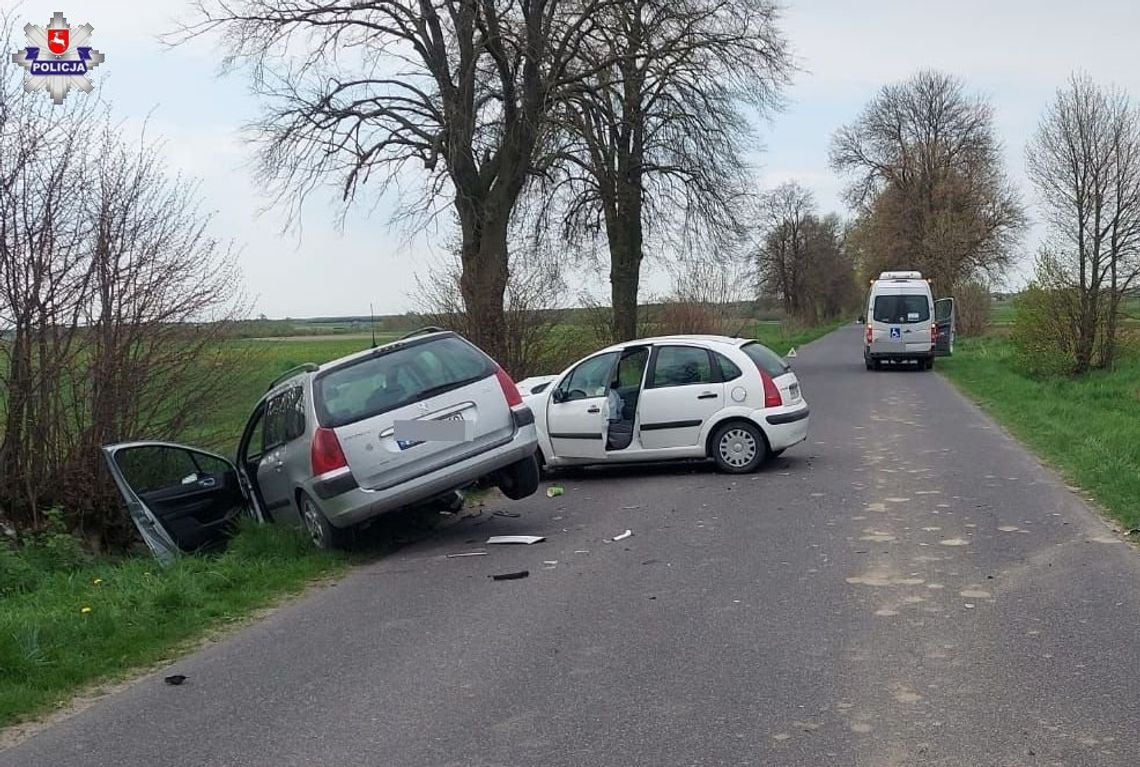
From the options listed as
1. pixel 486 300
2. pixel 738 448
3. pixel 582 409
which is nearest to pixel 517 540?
pixel 582 409

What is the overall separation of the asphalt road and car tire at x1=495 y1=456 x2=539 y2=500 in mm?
348

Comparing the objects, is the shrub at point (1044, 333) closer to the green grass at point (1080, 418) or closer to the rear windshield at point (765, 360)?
the green grass at point (1080, 418)

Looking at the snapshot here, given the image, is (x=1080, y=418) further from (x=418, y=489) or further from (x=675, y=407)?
(x=418, y=489)

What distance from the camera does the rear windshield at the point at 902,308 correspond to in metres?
31.1

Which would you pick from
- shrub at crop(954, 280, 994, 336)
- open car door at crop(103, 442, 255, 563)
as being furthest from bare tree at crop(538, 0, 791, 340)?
shrub at crop(954, 280, 994, 336)

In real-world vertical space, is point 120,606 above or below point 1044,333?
below

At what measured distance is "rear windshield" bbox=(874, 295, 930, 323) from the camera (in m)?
31.1

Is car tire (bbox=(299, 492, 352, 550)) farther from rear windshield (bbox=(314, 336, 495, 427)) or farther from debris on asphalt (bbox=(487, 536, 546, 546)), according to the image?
debris on asphalt (bbox=(487, 536, 546, 546))

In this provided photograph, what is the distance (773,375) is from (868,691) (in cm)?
754

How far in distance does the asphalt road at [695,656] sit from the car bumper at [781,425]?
2324mm

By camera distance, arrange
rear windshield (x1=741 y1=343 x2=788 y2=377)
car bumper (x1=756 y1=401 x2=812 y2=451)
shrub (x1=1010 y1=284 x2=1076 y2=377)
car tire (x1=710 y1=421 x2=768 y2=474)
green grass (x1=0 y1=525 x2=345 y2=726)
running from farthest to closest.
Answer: shrub (x1=1010 y1=284 x2=1076 y2=377) < rear windshield (x1=741 y1=343 x2=788 y2=377) < car tire (x1=710 y1=421 x2=768 y2=474) < car bumper (x1=756 y1=401 x2=812 y2=451) < green grass (x1=0 y1=525 x2=345 y2=726)

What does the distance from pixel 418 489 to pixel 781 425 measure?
186 inches

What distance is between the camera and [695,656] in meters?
5.81

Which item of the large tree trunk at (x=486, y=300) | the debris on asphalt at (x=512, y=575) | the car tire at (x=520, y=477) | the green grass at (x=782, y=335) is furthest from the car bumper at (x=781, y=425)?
the green grass at (x=782, y=335)
